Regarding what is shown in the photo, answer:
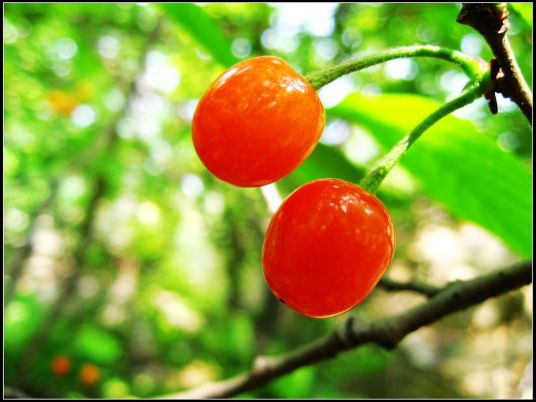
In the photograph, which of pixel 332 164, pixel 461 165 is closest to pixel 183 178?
pixel 332 164

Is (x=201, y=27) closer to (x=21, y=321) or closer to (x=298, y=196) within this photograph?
(x=298, y=196)

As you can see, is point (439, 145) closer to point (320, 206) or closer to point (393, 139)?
point (393, 139)

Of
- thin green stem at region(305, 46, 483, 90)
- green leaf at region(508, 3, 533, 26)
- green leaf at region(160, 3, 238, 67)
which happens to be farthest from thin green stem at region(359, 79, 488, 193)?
green leaf at region(160, 3, 238, 67)

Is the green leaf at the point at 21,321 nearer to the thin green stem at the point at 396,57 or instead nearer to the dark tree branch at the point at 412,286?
the dark tree branch at the point at 412,286

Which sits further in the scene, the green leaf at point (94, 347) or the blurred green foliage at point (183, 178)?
the green leaf at point (94, 347)

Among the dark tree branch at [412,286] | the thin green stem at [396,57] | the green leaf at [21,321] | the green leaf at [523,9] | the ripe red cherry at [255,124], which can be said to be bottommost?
the green leaf at [21,321]

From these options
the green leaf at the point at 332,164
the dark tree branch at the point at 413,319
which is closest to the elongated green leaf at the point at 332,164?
the green leaf at the point at 332,164
